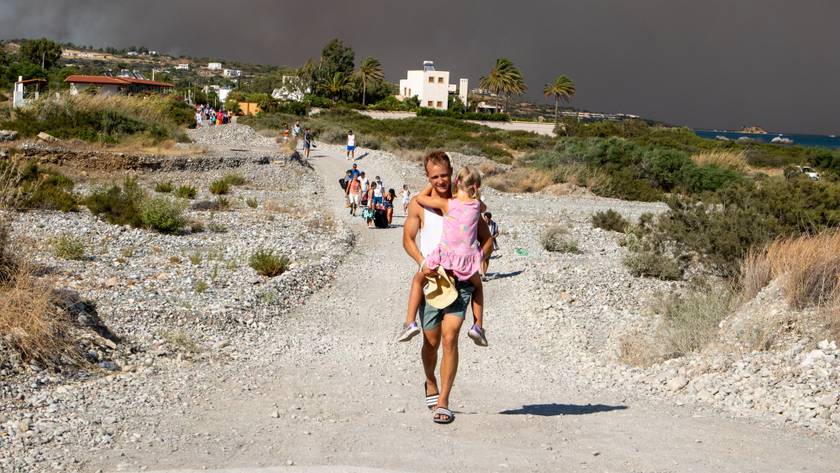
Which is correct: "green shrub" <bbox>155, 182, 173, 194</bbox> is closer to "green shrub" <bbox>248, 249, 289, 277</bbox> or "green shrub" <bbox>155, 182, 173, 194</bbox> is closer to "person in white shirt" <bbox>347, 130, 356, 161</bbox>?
"person in white shirt" <bbox>347, 130, 356, 161</bbox>

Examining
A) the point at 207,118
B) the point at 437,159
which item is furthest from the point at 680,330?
the point at 207,118

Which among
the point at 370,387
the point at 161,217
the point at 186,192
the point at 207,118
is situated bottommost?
the point at 186,192

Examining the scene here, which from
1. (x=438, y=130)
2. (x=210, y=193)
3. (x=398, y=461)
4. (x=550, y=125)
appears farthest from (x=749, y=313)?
(x=550, y=125)

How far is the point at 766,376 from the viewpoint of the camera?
8320 mm

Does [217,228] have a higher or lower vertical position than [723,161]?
lower

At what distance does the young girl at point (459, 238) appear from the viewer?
655cm

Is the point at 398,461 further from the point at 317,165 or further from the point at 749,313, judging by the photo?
the point at 317,165

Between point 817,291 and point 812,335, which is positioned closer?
point 812,335

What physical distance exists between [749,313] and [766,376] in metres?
1.87

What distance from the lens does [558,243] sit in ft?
68.8

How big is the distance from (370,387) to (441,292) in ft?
7.47

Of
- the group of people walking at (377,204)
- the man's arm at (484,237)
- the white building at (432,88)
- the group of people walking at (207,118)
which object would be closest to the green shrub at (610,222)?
the group of people walking at (377,204)

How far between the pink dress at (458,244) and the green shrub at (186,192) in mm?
22225

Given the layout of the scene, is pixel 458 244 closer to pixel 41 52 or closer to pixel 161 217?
pixel 161 217
